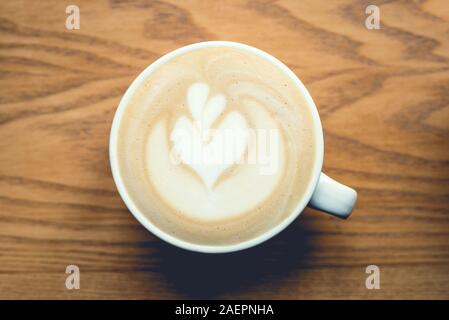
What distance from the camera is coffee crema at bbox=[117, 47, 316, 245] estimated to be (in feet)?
1.97

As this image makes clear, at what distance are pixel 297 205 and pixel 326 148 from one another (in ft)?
0.41

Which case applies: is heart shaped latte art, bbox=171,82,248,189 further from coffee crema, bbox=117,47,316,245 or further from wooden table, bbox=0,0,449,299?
wooden table, bbox=0,0,449,299

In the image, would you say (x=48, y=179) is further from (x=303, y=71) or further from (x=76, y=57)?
(x=303, y=71)

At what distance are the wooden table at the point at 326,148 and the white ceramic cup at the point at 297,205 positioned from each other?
9cm

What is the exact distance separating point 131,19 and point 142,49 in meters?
0.04

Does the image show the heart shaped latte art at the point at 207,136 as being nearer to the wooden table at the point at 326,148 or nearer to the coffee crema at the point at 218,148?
the coffee crema at the point at 218,148

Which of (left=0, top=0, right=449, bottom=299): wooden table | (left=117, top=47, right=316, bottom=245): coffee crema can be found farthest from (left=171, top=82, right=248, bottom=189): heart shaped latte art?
(left=0, top=0, right=449, bottom=299): wooden table

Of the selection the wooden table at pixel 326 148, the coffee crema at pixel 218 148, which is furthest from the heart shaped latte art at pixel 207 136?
the wooden table at pixel 326 148

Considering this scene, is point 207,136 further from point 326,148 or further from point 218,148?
point 326,148

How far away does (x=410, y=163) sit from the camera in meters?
0.70

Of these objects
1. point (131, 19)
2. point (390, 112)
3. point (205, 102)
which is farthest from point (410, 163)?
point (131, 19)

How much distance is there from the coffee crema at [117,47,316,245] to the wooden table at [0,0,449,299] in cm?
10

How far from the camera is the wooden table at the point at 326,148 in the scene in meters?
0.70
